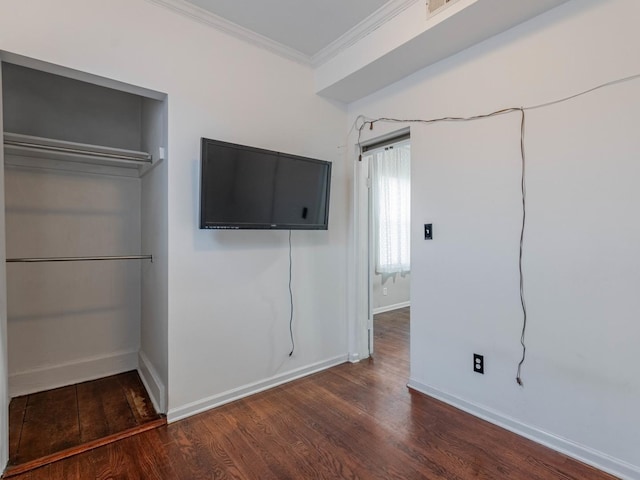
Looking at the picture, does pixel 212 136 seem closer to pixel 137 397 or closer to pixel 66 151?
pixel 66 151

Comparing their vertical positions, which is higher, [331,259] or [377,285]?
[331,259]

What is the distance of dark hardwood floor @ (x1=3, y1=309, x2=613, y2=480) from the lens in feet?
5.52

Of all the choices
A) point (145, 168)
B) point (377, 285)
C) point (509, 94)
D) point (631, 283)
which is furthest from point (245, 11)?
point (377, 285)

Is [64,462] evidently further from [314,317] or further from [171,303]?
[314,317]

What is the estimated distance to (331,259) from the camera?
3.05 metres

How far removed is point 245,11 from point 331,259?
79.9 inches

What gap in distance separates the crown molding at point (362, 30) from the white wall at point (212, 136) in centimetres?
23

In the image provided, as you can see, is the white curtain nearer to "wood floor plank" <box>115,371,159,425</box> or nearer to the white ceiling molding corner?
the white ceiling molding corner

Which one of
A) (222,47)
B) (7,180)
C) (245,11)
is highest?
(245,11)

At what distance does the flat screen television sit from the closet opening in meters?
0.36

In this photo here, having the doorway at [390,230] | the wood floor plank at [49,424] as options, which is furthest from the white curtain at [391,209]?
the wood floor plank at [49,424]

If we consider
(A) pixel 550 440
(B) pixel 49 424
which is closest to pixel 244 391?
(B) pixel 49 424

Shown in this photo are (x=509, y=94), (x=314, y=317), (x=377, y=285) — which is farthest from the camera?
(x=377, y=285)

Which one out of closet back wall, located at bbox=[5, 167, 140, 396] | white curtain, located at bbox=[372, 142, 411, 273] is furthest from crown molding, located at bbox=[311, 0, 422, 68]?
white curtain, located at bbox=[372, 142, 411, 273]
